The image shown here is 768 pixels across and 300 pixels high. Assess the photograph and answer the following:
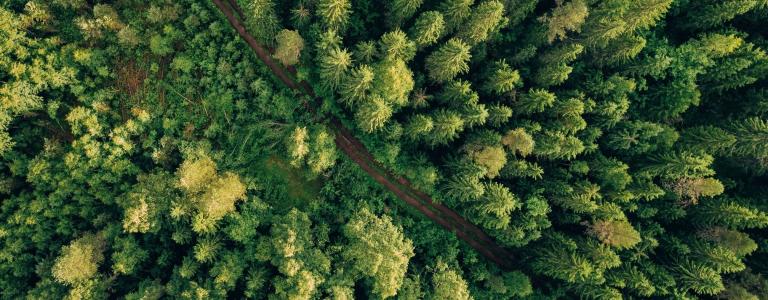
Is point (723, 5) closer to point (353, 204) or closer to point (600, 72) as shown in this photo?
point (600, 72)

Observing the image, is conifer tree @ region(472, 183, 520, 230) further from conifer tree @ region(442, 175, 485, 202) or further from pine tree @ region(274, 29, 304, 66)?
pine tree @ region(274, 29, 304, 66)

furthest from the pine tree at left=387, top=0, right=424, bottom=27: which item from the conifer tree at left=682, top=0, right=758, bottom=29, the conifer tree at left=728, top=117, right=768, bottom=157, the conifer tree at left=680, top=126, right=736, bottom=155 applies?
the conifer tree at left=728, top=117, right=768, bottom=157

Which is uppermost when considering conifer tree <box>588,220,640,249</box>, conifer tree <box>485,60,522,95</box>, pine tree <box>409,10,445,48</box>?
pine tree <box>409,10,445,48</box>

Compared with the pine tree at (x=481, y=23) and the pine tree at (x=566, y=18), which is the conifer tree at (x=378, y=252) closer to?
the pine tree at (x=481, y=23)

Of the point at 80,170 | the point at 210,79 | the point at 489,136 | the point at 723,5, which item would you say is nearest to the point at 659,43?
the point at 723,5

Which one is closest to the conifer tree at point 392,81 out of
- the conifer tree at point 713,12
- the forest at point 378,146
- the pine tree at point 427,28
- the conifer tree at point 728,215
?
the forest at point 378,146
